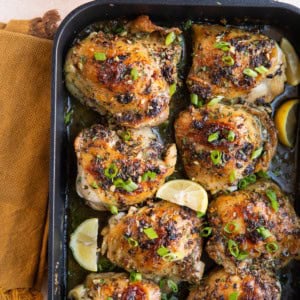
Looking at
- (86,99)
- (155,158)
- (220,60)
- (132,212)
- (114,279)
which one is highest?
(220,60)

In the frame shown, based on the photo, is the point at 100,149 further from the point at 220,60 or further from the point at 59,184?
the point at 220,60

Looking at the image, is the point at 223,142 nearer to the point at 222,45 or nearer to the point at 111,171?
the point at 222,45

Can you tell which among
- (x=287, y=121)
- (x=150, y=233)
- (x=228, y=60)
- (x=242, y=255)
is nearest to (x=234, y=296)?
(x=242, y=255)

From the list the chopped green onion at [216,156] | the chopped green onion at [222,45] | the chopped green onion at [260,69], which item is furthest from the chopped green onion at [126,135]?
the chopped green onion at [260,69]

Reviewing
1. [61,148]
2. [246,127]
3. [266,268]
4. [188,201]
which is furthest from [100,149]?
[266,268]

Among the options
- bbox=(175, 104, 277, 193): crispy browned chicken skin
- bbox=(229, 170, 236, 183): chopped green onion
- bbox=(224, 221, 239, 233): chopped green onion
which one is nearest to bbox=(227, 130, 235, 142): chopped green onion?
bbox=(175, 104, 277, 193): crispy browned chicken skin

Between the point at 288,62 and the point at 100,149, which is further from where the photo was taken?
the point at 288,62
